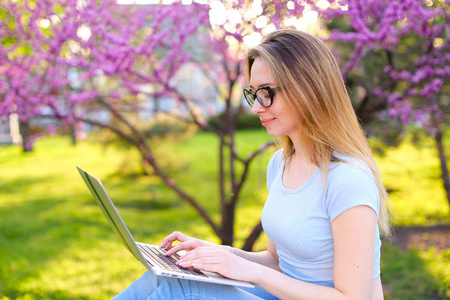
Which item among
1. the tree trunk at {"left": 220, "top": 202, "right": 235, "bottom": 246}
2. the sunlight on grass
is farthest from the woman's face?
the sunlight on grass

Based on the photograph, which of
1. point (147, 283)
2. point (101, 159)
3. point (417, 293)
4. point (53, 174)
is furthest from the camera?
point (101, 159)

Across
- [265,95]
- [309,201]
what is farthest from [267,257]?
[265,95]

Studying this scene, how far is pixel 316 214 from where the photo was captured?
1.41m

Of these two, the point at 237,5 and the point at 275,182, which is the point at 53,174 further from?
the point at 275,182

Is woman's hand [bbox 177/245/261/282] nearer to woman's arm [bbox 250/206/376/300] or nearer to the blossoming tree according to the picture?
woman's arm [bbox 250/206/376/300]

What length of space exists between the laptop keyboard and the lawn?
105 centimetres

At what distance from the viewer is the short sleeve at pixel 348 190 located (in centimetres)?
130

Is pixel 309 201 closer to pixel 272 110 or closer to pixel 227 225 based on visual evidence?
pixel 272 110

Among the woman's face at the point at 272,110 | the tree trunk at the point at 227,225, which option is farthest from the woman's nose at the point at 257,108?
the tree trunk at the point at 227,225

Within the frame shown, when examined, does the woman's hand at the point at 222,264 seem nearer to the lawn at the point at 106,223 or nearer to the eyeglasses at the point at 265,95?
the eyeglasses at the point at 265,95

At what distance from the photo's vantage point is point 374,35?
2.62 meters

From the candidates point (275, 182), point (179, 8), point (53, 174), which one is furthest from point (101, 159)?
point (275, 182)

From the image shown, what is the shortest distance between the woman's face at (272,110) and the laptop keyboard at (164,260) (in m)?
0.59

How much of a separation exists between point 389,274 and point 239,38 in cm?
233
